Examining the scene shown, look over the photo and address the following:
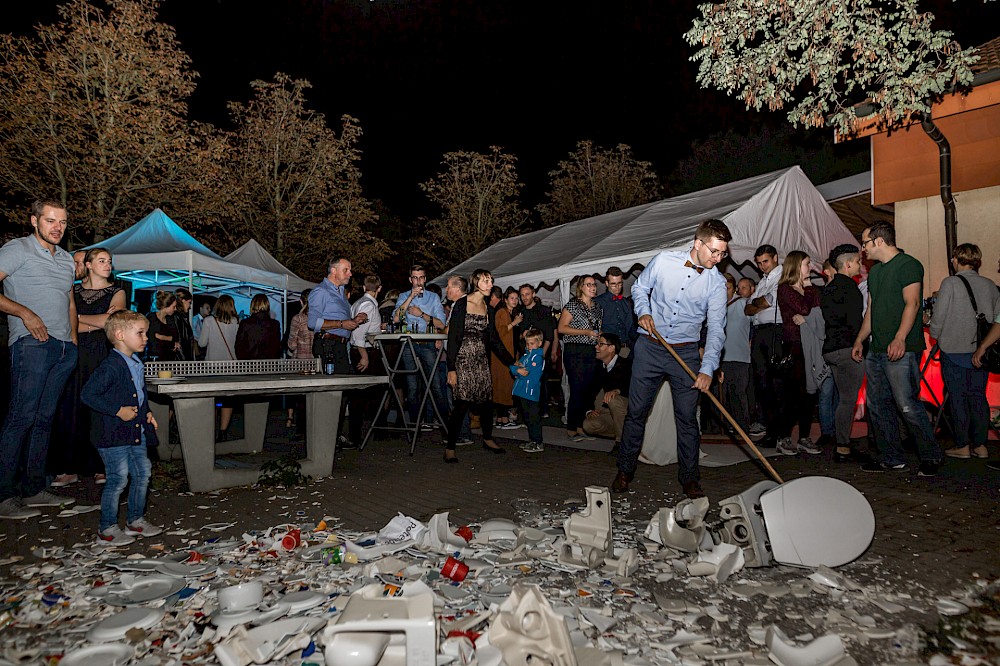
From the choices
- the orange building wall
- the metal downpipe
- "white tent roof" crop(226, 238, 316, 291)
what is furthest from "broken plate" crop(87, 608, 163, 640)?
the orange building wall

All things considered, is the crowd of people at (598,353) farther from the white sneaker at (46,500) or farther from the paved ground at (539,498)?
the paved ground at (539,498)

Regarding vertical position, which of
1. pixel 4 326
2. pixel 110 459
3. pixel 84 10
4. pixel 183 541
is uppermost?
pixel 84 10

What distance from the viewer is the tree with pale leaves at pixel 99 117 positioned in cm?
1841

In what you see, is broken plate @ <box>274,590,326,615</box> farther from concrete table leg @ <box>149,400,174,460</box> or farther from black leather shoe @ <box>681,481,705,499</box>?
concrete table leg @ <box>149,400,174,460</box>

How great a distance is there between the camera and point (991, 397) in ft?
25.0

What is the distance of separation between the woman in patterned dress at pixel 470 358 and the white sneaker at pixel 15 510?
11.0 feet

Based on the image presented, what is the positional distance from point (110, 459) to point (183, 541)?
0.68 meters

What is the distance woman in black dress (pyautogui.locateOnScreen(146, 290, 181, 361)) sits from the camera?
7.38m

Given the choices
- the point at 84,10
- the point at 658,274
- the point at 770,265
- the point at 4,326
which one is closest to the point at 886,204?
the point at 770,265

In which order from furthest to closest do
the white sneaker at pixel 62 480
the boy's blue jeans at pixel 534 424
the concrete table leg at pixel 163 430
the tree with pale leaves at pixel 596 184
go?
1. the tree with pale leaves at pixel 596 184
2. the boy's blue jeans at pixel 534 424
3. the concrete table leg at pixel 163 430
4. the white sneaker at pixel 62 480

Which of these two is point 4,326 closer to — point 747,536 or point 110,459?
point 110,459

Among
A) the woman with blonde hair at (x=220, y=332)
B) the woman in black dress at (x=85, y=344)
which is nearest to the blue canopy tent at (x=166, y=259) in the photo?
the woman with blonde hair at (x=220, y=332)

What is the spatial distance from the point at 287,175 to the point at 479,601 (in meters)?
28.0

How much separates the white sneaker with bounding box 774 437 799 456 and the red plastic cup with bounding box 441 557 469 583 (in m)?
4.58
